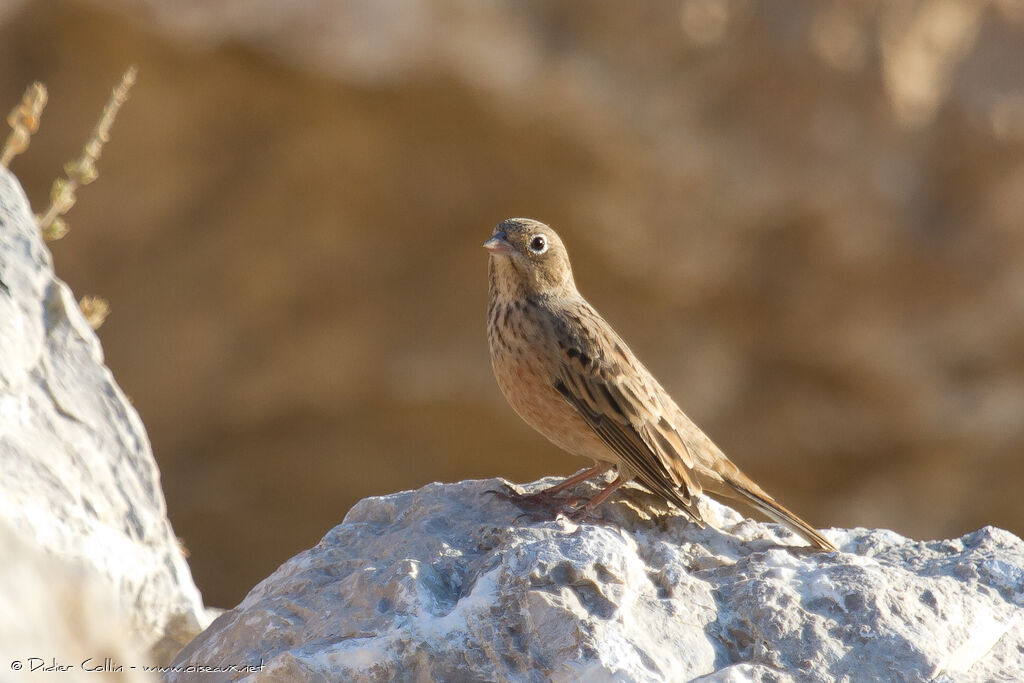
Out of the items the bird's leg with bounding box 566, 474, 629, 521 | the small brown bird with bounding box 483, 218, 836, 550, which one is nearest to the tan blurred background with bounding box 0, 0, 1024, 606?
the small brown bird with bounding box 483, 218, 836, 550

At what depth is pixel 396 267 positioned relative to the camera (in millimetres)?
9133

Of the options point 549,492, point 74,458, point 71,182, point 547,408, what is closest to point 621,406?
point 547,408

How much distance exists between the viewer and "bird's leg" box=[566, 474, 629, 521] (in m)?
4.17

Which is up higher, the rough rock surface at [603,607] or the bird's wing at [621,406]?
the bird's wing at [621,406]

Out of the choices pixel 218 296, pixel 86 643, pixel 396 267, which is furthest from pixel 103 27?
pixel 86 643

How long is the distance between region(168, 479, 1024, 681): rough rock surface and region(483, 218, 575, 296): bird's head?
111cm

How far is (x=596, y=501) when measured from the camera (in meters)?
4.29

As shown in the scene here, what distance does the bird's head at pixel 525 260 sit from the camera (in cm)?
499

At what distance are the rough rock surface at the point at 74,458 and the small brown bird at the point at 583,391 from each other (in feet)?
4.56

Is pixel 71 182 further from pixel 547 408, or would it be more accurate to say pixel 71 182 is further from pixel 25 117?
pixel 547 408

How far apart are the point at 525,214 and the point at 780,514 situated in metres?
4.72

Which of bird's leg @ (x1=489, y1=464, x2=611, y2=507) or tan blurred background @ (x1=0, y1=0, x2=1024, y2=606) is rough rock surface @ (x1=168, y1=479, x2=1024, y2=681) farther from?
tan blurred background @ (x1=0, y1=0, x2=1024, y2=606)

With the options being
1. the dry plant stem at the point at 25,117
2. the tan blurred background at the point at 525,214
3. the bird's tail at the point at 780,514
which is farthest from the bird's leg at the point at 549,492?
the tan blurred background at the point at 525,214

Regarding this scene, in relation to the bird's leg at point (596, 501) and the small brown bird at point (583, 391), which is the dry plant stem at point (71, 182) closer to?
the small brown bird at point (583, 391)
